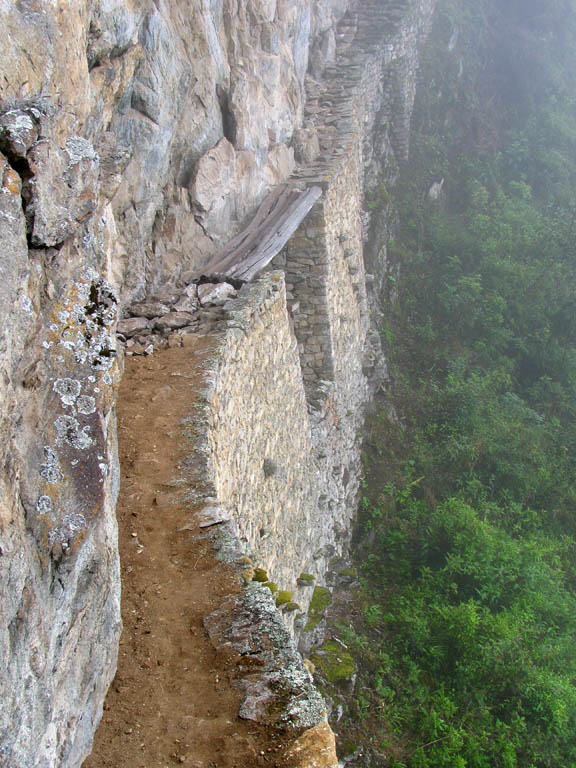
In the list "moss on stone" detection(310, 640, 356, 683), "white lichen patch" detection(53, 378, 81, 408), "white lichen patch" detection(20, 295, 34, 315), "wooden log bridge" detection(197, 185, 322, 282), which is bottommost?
"moss on stone" detection(310, 640, 356, 683)

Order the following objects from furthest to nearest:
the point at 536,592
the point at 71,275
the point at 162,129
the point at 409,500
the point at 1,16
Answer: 1. the point at 409,500
2. the point at 536,592
3. the point at 162,129
4. the point at 1,16
5. the point at 71,275

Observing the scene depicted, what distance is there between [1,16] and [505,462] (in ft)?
30.0

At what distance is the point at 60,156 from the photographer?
2.59 meters

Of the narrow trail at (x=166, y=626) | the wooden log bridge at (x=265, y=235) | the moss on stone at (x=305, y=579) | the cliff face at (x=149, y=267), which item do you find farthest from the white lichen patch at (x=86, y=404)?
the moss on stone at (x=305, y=579)

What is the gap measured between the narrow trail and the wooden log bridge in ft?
6.63

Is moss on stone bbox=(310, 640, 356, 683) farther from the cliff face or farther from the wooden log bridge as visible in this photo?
the wooden log bridge

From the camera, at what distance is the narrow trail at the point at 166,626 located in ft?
8.74

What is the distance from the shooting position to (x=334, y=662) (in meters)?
6.82

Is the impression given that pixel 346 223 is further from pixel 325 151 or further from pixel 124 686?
pixel 124 686

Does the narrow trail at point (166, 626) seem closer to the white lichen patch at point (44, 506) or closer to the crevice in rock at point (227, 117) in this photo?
the white lichen patch at point (44, 506)

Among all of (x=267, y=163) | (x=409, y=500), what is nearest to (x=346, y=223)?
(x=267, y=163)

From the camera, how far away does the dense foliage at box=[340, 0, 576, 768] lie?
22.6ft

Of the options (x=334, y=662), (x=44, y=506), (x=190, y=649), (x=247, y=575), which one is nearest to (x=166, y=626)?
(x=190, y=649)

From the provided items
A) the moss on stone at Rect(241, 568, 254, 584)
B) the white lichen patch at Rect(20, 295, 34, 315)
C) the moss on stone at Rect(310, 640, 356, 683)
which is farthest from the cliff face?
the moss on stone at Rect(310, 640, 356, 683)
